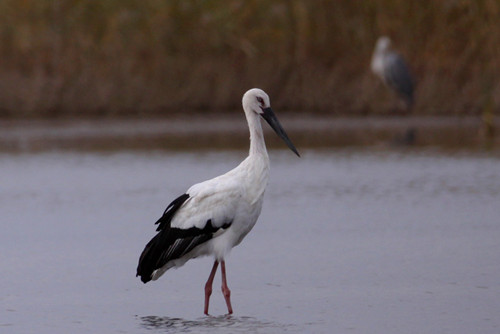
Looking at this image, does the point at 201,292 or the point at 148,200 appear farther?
the point at 148,200

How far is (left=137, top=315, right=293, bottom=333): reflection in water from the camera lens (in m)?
7.05

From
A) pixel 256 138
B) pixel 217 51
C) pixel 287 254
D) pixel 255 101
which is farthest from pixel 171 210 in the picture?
pixel 217 51

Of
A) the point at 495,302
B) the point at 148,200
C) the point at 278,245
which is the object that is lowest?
the point at 495,302

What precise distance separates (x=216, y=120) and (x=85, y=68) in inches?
110

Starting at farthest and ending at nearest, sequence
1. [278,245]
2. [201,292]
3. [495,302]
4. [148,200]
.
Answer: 1. [148,200]
2. [278,245]
3. [201,292]
4. [495,302]

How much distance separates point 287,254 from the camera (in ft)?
31.0

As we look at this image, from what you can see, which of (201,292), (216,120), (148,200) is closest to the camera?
(201,292)

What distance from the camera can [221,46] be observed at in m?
25.3

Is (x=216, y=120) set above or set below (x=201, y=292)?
above

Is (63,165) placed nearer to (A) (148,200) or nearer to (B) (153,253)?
(A) (148,200)

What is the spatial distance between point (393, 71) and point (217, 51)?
162 inches

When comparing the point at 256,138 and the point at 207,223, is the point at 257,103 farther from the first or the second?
the point at 207,223

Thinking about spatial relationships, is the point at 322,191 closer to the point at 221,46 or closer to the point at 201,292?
the point at 201,292

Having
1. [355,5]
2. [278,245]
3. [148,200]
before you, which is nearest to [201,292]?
[278,245]
